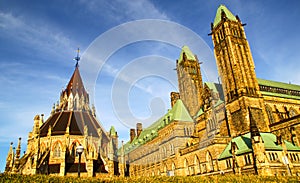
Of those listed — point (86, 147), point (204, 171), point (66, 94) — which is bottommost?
point (204, 171)

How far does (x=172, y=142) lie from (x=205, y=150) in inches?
536

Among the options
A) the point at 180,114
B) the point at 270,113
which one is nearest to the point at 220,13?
the point at 270,113

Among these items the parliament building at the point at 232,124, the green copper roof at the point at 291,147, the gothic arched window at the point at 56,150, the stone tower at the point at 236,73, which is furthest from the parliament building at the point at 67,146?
the green copper roof at the point at 291,147

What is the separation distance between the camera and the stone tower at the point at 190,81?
59.1 meters

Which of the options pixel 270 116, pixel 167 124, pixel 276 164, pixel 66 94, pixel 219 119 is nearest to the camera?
pixel 276 164

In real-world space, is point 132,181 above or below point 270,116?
below

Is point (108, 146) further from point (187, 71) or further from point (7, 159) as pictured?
point (187, 71)

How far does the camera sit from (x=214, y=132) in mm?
44438

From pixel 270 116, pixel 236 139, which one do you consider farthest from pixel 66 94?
pixel 270 116

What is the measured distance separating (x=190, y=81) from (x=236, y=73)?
2061 cm

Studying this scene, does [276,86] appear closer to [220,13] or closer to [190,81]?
[220,13]

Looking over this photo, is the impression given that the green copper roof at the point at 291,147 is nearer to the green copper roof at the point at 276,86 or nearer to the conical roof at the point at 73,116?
the green copper roof at the point at 276,86

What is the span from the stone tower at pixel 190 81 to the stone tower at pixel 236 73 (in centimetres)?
1375

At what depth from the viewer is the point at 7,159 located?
48.0 metres
